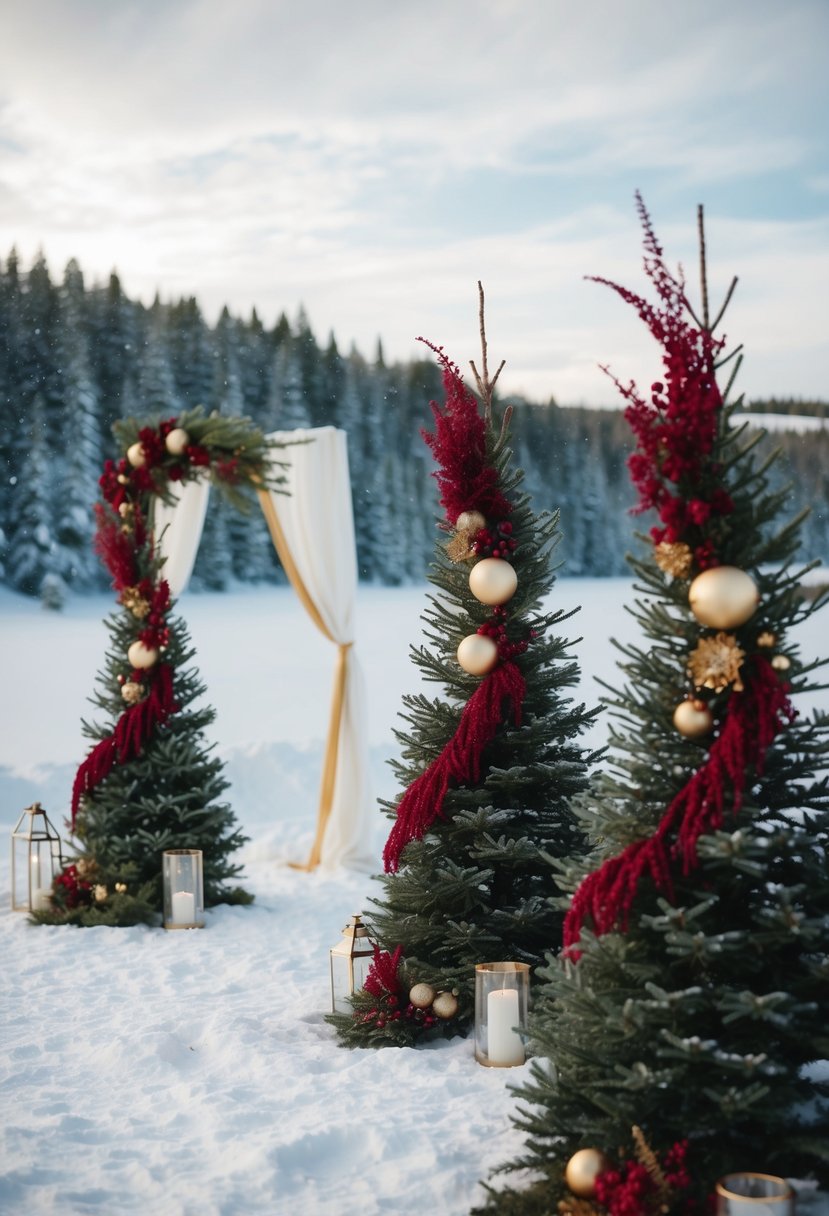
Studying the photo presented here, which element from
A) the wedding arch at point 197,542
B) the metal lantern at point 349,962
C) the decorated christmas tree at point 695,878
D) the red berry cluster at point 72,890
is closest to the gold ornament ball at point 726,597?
the decorated christmas tree at point 695,878

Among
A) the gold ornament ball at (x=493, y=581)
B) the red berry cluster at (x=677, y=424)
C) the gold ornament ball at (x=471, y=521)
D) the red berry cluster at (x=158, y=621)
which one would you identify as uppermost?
the red berry cluster at (x=677, y=424)

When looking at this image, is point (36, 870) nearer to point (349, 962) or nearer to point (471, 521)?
point (349, 962)

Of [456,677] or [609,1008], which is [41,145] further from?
[609,1008]

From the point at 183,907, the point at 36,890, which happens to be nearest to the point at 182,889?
the point at 183,907

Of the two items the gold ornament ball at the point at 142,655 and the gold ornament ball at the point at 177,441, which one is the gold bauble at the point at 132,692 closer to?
the gold ornament ball at the point at 142,655

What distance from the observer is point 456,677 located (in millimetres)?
4230

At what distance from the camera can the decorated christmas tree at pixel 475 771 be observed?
4.05m

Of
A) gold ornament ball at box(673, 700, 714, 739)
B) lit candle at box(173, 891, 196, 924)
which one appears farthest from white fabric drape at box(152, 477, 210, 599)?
→ gold ornament ball at box(673, 700, 714, 739)

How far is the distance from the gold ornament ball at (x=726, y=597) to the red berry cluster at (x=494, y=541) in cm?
150

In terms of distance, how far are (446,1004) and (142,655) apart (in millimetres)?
3250

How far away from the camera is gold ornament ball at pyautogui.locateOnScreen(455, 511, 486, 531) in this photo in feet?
13.6

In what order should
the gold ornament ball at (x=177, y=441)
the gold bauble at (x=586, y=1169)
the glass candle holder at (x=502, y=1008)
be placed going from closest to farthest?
the gold bauble at (x=586, y=1169) → the glass candle holder at (x=502, y=1008) → the gold ornament ball at (x=177, y=441)

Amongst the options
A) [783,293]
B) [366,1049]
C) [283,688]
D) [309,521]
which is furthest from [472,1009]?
[283,688]

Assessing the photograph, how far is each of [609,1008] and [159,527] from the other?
211 inches
